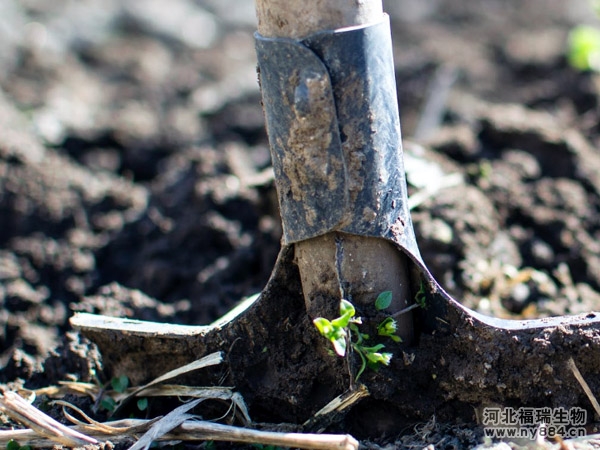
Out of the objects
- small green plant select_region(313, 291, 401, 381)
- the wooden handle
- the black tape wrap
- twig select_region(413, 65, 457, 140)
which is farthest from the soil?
the wooden handle

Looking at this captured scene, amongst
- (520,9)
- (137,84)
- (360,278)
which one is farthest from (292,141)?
(520,9)

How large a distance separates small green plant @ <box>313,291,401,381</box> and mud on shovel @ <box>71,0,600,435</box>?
1.3 inches

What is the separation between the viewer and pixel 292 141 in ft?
4.97

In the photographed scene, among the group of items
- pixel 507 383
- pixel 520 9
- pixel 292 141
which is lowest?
pixel 507 383

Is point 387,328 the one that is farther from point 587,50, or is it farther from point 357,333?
point 587,50

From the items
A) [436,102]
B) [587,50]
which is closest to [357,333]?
[436,102]

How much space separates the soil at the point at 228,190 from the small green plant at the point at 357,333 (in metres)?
0.12

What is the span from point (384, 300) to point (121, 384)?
0.73 m

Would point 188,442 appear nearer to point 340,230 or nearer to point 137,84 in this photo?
point 340,230

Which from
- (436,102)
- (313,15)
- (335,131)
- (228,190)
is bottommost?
(228,190)

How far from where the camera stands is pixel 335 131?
149 centimetres

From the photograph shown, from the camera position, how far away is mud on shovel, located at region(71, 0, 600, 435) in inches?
57.9

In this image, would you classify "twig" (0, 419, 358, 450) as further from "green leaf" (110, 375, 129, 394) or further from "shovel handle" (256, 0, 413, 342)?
"shovel handle" (256, 0, 413, 342)

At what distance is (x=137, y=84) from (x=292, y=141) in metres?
3.46
